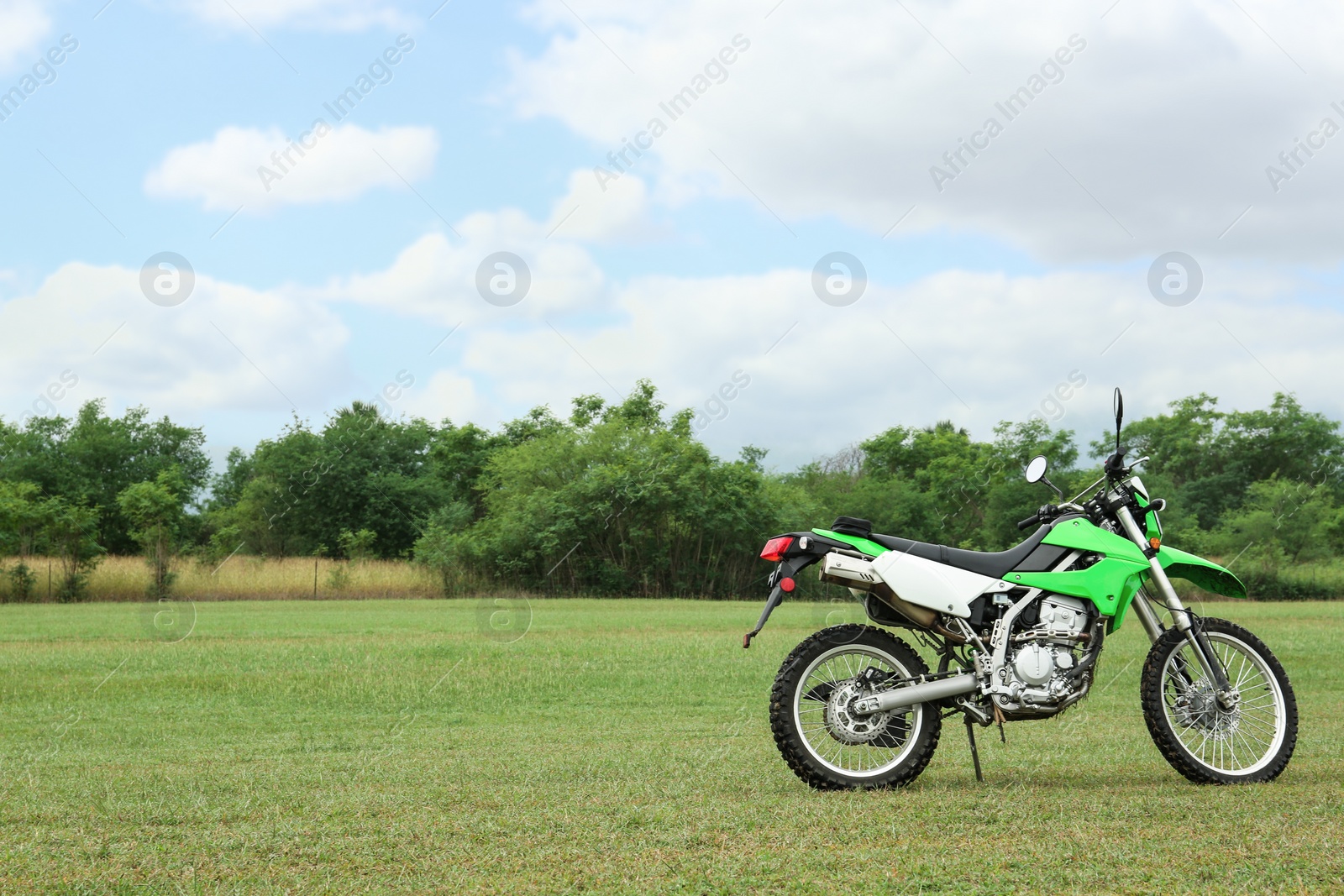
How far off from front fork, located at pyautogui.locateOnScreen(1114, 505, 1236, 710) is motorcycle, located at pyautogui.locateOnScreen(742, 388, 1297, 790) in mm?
10

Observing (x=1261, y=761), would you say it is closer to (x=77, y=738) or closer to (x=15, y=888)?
(x=15, y=888)

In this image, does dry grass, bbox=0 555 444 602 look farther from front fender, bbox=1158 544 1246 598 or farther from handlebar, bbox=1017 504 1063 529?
front fender, bbox=1158 544 1246 598

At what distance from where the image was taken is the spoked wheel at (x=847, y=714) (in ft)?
21.6

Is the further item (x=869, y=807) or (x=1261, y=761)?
(x=1261, y=761)

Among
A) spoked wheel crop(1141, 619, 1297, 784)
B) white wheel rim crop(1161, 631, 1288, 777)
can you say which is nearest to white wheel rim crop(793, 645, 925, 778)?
spoked wheel crop(1141, 619, 1297, 784)

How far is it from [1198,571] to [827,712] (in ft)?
8.33

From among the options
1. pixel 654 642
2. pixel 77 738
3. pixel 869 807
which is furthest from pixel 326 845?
pixel 654 642

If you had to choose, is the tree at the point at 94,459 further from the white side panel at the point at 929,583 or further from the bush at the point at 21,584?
the white side panel at the point at 929,583

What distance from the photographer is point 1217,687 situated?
710cm

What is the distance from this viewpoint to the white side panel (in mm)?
6730

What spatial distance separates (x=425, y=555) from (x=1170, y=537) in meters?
30.4

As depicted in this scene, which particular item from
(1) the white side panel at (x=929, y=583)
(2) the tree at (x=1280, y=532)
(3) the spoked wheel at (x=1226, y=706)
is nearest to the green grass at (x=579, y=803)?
(3) the spoked wheel at (x=1226, y=706)

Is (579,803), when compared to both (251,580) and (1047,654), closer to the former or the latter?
(1047,654)

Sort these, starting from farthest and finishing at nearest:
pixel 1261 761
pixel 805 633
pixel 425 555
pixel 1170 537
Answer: pixel 1170 537 < pixel 425 555 < pixel 805 633 < pixel 1261 761
